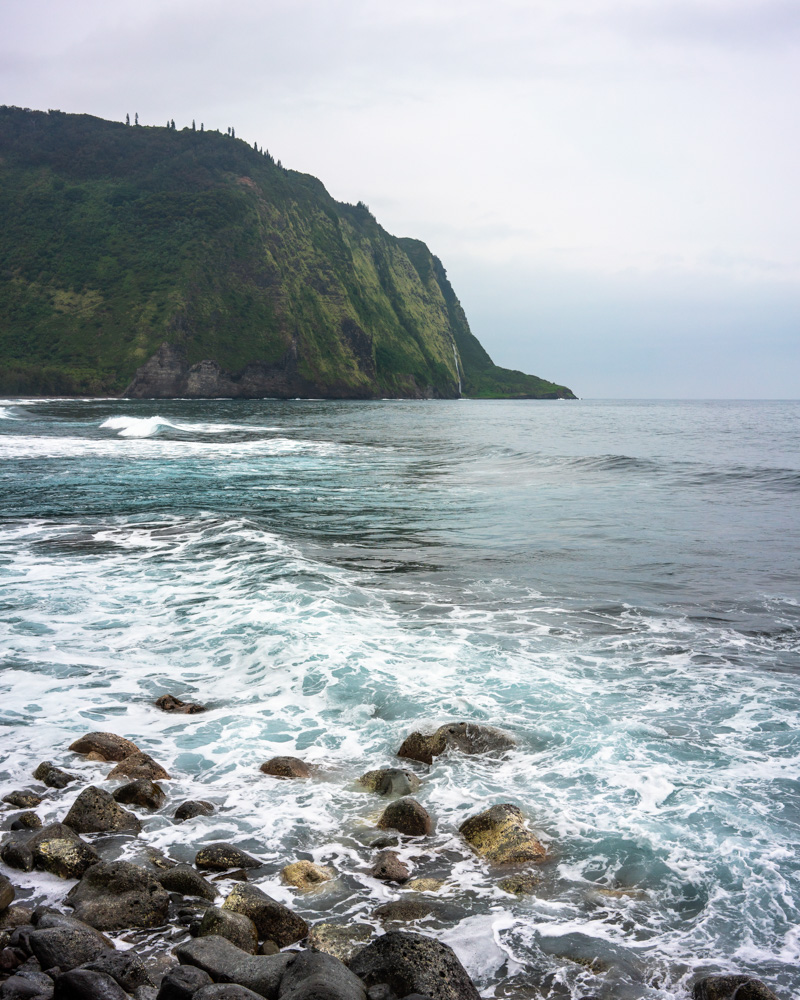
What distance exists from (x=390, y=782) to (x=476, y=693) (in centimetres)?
191

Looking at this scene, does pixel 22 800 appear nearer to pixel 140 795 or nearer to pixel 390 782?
pixel 140 795

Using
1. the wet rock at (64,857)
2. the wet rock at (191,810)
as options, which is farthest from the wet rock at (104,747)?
the wet rock at (64,857)

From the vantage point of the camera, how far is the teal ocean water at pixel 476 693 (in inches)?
153

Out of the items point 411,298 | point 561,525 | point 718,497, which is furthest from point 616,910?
point 411,298

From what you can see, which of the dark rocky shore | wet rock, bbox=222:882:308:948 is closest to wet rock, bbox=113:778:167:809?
the dark rocky shore

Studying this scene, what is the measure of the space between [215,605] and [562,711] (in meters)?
5.37

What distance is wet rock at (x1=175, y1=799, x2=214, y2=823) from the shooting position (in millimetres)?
4754

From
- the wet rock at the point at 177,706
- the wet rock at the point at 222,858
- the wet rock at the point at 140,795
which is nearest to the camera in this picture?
the wet rock at the point at 222,858

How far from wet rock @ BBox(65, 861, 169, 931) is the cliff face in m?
99.4

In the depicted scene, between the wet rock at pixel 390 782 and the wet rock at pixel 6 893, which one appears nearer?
the wet rock at pixel 6 893

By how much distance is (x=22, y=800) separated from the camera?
4770 millimetres

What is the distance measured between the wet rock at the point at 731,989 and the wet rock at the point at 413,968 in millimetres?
1061

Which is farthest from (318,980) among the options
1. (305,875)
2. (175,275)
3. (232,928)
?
(175,275)

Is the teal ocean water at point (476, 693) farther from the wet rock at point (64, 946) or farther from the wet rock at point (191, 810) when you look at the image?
the wet rock at point (64, 946)
